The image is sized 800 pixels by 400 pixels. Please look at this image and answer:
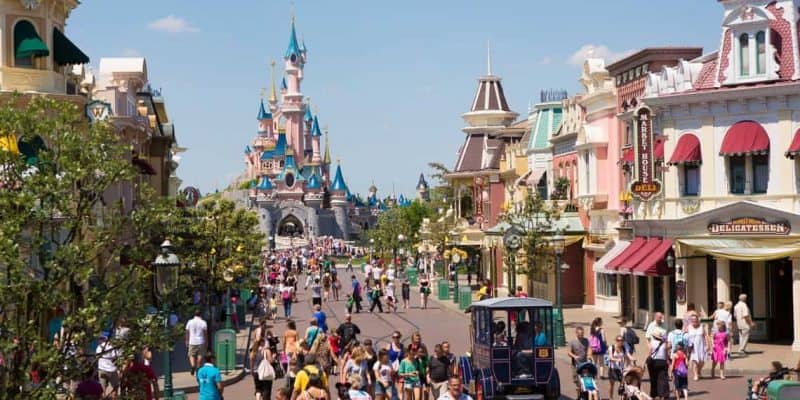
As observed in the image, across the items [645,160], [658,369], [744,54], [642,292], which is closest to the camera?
[658,369]

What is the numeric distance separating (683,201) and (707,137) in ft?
5.87

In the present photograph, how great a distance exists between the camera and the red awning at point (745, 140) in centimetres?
3028

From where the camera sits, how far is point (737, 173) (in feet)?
103

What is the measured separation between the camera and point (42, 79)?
28625mm

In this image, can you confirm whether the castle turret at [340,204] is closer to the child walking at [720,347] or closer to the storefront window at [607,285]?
the storefront window at [607,285]

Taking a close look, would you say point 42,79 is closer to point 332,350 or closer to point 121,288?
point 332,350

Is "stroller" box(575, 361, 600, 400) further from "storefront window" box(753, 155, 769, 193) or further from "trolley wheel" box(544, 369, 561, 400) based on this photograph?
"storefront window" box(753, 155, 769, 193)

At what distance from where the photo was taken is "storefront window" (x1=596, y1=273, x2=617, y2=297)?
1610 inches

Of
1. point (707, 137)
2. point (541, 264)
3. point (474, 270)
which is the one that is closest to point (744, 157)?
point (707, 137)

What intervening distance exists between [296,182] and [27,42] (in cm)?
14374

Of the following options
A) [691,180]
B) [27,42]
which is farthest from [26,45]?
[691,180]

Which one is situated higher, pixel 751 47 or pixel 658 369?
pixel 751 47

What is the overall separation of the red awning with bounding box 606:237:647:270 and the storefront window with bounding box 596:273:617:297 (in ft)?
17.4

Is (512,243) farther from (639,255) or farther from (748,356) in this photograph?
(748,356)
